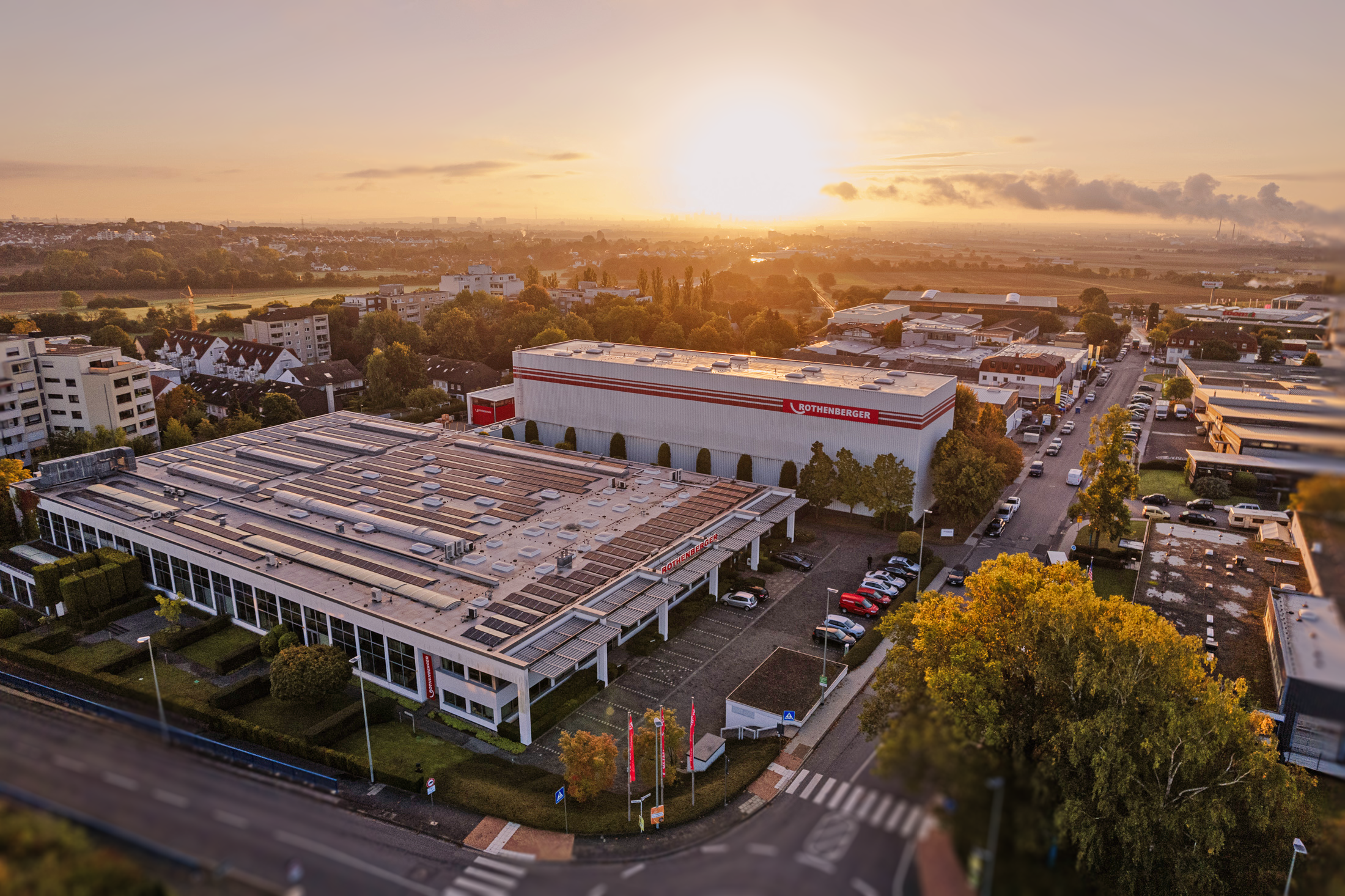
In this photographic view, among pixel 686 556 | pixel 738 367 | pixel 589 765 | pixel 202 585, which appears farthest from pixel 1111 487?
pixel 202 585

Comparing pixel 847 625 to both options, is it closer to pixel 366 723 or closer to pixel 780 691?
pixel 780 691

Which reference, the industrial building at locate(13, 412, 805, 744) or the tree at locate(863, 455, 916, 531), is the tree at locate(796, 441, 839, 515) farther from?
the industrial building at locate(13, 412, 805, 744)

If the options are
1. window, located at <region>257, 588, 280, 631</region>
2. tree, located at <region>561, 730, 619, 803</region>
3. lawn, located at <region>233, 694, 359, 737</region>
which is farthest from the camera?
window, located at <region>257, 588, 280, 631</region>

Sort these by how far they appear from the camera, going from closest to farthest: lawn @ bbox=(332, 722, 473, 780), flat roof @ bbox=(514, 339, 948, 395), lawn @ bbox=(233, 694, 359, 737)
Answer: lawn @ bbox=(332, 722, 473, 780), lawn @ bbox=(233, 694, 359, 737), flat roof @ bbox=(514, 339, 948, 395)

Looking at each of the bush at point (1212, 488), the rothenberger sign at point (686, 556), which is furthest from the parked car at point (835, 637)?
the bush at point (1212, 488)

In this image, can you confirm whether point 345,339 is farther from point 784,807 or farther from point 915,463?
point 784,807

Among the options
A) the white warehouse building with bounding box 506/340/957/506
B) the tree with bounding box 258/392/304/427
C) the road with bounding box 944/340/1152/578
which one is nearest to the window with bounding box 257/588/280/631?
the white warehouse building with bounding box 506/340/957/506

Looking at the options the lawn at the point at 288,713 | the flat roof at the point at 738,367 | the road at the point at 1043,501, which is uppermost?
the flat roof at the point at 738,367

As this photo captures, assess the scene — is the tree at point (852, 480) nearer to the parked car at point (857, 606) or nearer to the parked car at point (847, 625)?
the parked car at point (857, 606)
